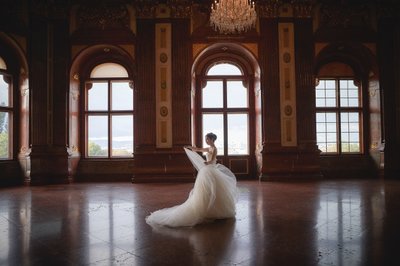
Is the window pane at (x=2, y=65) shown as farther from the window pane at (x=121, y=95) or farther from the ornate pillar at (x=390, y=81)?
the ornate pillar at (x=390, y=81)

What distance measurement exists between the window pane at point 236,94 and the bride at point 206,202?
5544 millimetres

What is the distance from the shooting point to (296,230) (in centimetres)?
344

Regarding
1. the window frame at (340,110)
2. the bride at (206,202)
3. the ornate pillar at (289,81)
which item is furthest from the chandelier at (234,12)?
the window frame at (340,110)

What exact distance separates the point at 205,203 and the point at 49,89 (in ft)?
21.1

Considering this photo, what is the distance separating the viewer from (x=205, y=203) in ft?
12.6

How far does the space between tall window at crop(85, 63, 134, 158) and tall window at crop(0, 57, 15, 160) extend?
1.91m

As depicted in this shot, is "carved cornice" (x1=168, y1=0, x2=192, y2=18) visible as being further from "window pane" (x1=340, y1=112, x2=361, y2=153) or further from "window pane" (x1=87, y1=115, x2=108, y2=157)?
"window pane" (x1=340, y1=112, x2=361, y2=153)

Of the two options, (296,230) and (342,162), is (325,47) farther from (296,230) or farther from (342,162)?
(296,230)

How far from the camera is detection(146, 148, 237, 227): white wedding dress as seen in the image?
3717 mm

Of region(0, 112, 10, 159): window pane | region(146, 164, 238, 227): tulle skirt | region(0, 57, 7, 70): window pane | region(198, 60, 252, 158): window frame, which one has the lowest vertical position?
region(146, 164, 238, 227): tulle skirt

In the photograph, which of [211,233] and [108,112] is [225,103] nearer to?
[108,112]

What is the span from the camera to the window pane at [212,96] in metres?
9.52

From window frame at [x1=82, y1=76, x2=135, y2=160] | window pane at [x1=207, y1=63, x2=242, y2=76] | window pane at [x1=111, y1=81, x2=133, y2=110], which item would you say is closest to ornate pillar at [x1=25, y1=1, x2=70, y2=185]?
window frame at [x1=82, y1=76, x2=135, y2=160]

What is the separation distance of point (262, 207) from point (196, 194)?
1407mm
